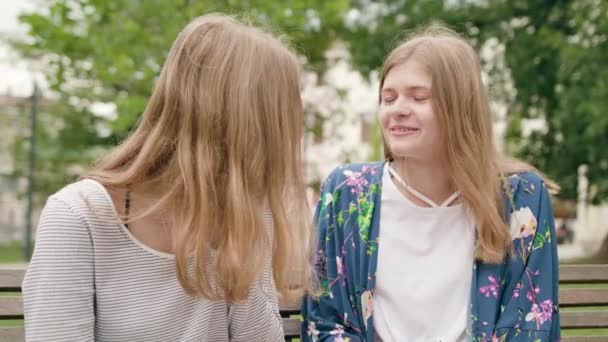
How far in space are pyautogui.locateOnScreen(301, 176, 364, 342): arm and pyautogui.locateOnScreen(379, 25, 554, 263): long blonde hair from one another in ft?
1.62

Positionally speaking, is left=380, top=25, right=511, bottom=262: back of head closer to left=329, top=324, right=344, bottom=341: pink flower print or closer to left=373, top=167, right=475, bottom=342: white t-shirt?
left=373, top=167, right=475, bottom=342: white t-shirt

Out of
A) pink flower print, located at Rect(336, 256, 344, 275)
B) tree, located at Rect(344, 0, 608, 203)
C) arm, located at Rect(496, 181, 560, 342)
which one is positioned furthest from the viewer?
tree, located at Rect(344, 0, 608, 203)

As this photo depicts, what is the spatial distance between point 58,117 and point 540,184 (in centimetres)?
1877

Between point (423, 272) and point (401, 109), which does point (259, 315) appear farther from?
point (401, 109)

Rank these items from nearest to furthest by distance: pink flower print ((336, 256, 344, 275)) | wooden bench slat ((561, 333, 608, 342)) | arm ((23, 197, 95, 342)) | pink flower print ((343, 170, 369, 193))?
1. arm ((23, 197, 95, 342))
2. pink flower print ((336, 256, 344, 275))
3. pink flower print ((343, 170, 369, 193))
4. wooden bench slat ((561, 333, 608, 342))

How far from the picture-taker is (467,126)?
2518 mm

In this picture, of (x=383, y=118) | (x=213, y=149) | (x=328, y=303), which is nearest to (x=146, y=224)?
(x=213, y=149)

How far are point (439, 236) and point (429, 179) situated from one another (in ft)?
0.71

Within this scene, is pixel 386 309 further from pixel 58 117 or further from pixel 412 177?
pixel 58 117

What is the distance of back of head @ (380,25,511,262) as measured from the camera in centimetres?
247

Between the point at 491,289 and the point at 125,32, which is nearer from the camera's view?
the point at 491,289

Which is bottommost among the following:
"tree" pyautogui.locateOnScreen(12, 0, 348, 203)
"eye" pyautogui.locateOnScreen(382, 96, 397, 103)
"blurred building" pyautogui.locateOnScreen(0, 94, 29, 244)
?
"blurred building" pyautogui.locateOnScreen(0, 94, 29, 244)

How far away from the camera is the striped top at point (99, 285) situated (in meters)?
1.65

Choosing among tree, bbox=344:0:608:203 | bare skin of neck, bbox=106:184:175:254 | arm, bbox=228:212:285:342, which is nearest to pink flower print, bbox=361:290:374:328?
arm, bbox=228:212:285:342
